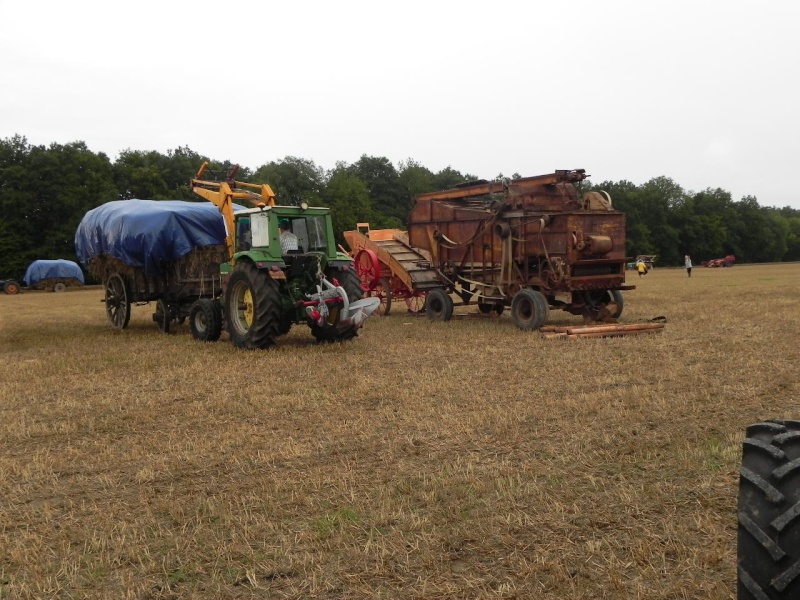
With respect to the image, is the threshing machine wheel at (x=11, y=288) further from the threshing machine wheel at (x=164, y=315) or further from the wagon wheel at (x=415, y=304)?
the wagon wheel at (x=415, y=304)

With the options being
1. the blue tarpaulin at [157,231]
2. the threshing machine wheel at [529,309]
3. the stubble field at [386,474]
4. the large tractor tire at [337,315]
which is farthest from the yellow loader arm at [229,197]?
the threshing machine wheel at [529,309]

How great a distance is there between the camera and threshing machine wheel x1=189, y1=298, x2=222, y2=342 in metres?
11.9

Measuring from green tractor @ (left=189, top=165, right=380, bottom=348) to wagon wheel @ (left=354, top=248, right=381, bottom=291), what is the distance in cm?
441

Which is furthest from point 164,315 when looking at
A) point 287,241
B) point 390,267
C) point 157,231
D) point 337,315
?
point 390,267

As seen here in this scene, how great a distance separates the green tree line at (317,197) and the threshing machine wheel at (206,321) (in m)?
33.3

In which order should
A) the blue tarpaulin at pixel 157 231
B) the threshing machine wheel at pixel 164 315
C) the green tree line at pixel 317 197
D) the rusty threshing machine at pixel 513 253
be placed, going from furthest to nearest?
the green tree line at pixel 317 197, the threshing machine wheel at pixel 164 315, the blue tarpaulin at pixel 157 231, the rusty threshing machine at pixel 513 253

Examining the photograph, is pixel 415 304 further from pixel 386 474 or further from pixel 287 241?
pixel 386 474

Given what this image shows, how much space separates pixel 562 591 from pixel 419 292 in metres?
12.4

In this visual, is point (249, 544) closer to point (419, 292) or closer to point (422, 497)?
point (422, 497)

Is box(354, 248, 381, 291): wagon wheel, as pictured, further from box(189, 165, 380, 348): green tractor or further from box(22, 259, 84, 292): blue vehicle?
box(22, 259, 84, 292): blue vehicle

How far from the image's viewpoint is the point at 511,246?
13078mm

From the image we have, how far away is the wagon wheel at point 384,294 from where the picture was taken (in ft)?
52.3

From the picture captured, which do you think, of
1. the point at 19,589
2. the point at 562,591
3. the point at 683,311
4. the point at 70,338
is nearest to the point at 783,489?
the point at 562,591

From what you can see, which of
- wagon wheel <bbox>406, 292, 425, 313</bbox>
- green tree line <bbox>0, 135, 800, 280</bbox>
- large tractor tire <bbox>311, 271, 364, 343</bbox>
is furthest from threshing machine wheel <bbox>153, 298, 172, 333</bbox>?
green tree line <bbox>0, 135, 800, 280</bbox>
